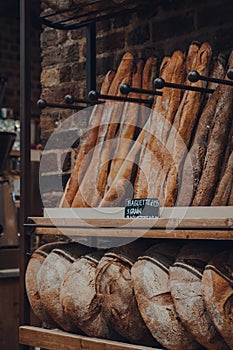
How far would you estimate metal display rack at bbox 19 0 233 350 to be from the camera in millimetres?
2020

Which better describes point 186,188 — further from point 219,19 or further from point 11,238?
point 11,238

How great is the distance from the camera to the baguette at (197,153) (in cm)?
221

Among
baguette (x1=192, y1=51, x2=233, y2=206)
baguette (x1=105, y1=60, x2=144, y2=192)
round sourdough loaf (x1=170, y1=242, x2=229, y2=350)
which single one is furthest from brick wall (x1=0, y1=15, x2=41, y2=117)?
round sourdough loaf (x1=170, y1=242, x2=229, y2=350)

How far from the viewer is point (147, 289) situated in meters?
2.15

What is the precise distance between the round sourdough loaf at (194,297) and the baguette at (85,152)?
2.07ft

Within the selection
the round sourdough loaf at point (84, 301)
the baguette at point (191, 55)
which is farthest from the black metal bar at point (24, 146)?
the baguette at point (191, 55)

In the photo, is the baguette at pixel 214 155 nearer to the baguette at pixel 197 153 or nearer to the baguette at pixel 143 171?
the baguette at pixel 197 153

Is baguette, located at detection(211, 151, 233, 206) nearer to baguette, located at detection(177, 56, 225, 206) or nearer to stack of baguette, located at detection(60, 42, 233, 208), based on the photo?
stack of baguette, located at detection(60, 42, 233, 208)

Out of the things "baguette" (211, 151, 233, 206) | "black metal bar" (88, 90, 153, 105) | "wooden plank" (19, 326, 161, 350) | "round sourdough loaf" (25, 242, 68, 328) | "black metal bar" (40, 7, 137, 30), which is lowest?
"wooden plank" (19, 326, 161, 350)

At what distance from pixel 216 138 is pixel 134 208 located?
337 mm

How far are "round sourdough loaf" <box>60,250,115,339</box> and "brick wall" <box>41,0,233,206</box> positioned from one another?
720 mm

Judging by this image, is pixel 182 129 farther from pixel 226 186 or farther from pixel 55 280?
pixel 55 280

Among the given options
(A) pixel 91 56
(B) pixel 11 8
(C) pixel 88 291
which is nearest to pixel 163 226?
(C) pixel 88 291

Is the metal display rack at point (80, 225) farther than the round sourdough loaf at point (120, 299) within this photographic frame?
No
